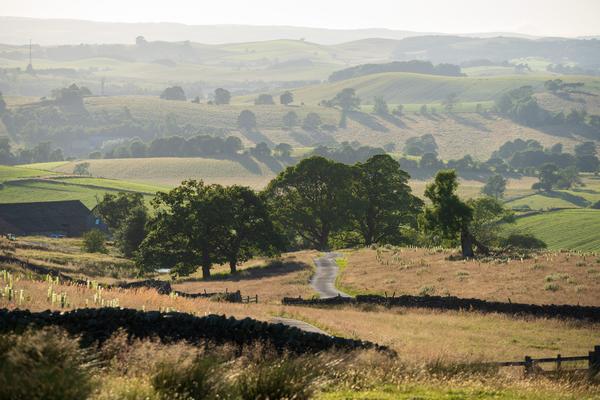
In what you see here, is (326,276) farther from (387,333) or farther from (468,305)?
(387,333)

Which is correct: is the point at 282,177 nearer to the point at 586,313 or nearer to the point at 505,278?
the point at 505,278

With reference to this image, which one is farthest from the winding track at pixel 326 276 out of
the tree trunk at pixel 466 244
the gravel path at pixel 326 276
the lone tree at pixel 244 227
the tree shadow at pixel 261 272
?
the tree trunk at pixel 466 244

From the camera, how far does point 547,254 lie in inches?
3054

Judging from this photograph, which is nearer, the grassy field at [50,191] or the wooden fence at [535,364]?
the wooden fence at [535,364]

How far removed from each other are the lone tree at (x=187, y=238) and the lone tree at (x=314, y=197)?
25.1 metres

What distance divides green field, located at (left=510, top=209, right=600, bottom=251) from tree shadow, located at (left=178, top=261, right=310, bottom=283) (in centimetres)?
6231

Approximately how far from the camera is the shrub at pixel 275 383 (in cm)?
1691

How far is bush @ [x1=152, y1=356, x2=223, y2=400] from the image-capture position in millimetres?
16547

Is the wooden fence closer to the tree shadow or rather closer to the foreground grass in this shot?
the foreground grass

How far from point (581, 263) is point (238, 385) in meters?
56.6

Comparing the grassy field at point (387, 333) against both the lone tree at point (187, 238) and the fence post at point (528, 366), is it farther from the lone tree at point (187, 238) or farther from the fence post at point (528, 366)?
the lone tree at point (187, 238)

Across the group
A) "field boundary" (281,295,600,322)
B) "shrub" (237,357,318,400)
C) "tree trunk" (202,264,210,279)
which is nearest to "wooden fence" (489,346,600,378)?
"shrub" (237,357,318,400)

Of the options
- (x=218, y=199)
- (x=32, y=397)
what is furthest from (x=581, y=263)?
(x=32, y=397)

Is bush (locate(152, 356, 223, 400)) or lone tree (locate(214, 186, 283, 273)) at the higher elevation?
bush (locate(152, 356, 223, 400))
